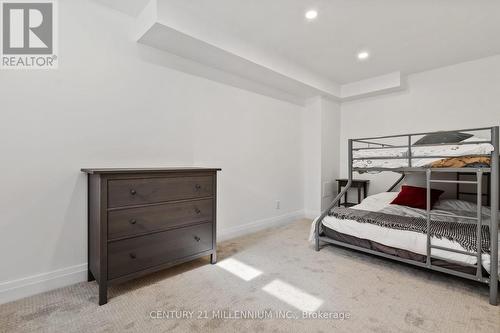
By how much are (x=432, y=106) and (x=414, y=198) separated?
1696mm

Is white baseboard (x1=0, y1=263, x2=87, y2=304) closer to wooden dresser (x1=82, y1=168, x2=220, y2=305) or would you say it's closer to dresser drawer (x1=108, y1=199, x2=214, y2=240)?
wooden dresser (x1=82, y1=168, x2=220, y2=305)

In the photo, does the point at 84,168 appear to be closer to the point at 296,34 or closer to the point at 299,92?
the point at 296,34

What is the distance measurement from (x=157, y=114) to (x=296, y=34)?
1805mm

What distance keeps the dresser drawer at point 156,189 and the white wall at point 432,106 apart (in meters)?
3.28

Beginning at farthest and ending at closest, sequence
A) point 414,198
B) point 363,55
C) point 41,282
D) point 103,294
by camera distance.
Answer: point 363,55 → point 414,198 → point 41,282 → point 103,294

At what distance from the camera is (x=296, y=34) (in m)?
2.72

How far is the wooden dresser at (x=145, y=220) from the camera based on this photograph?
1787mm

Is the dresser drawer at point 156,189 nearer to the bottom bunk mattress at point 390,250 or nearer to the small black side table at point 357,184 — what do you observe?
the bottom bunk mattress at point 390,250

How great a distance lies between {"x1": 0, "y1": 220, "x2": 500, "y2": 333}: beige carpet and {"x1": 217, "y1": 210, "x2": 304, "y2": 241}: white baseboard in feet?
2.20

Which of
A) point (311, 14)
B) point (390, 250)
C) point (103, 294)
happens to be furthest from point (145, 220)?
point (311, 14)

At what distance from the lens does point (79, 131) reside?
210 cm

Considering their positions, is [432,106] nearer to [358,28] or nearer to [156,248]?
[358,28]

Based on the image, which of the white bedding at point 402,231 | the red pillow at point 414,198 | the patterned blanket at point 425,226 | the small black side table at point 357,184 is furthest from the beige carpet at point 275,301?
the small black side table at point 357,184

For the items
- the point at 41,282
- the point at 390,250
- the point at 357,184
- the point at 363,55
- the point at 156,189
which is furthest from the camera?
the point at 357,184
